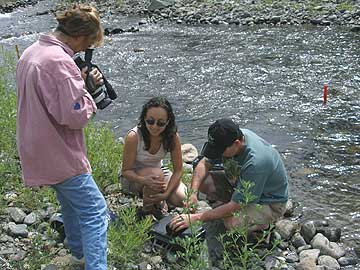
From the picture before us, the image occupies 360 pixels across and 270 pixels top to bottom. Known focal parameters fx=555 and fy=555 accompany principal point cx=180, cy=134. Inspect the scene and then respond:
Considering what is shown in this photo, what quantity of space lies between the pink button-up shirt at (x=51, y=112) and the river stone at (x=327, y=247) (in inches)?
87.8

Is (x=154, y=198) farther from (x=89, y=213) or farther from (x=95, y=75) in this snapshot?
(x=95, y=75)

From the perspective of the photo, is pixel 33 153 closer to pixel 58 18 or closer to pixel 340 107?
pixel 58 18

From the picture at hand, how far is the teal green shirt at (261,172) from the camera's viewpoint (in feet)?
13.0

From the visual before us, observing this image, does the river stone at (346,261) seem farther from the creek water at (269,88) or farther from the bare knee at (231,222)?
the bare knee at (231,222)

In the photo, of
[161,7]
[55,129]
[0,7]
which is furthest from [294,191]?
[0,7]

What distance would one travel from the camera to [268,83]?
31.5 ft

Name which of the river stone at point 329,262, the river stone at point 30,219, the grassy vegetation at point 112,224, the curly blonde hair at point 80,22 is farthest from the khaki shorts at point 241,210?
the curly blonde hair at point 80,22

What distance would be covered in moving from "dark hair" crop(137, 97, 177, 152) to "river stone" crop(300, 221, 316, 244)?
134cm

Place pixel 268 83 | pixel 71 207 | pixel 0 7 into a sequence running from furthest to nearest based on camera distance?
pixel 0 7 < pixel 268 83 < pixel 71 207

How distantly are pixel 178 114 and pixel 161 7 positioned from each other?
9.93m

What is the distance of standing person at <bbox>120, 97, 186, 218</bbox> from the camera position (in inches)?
172

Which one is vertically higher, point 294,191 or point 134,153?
point 134,153

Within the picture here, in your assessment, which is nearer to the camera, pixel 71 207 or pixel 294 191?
pixel 71 207

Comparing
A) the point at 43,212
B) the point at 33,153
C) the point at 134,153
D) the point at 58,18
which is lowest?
the point at 43,212
